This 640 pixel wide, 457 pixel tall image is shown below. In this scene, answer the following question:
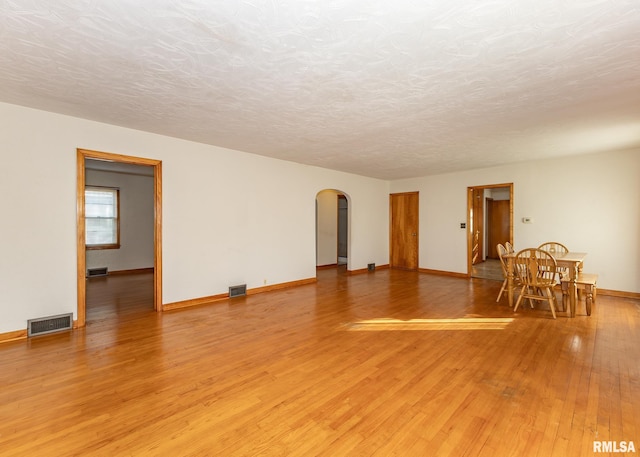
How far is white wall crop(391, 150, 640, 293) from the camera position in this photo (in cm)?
505

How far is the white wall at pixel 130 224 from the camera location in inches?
286

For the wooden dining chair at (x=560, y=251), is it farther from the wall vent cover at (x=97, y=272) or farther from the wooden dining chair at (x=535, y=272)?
the wall vent cover at (x=97, y=272)

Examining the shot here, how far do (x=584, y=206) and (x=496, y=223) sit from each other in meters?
5.06

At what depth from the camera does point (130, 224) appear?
7.75 meters

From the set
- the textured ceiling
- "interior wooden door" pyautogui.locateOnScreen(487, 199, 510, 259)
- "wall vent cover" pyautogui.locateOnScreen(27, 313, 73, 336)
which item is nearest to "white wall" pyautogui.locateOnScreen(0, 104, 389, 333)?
"wall vent cover" pyautogui.locateOnScreen(27, 313, 73, 336)

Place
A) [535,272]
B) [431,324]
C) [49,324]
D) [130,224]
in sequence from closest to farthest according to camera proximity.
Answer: [49,324]
[431,324]
[535,272]
[130,224]

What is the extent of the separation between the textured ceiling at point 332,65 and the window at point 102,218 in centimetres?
457

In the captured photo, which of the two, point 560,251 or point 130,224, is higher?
point 130,224

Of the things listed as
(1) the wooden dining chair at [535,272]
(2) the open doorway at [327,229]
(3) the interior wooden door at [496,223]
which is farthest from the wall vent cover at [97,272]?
(3) the interior wooden door at [496,223]

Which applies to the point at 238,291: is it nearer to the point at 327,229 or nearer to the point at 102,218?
the point at 327,229

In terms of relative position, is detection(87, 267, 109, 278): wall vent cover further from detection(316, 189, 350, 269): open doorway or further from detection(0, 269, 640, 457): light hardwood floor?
detection(316, 189, 350, 269): open doorway

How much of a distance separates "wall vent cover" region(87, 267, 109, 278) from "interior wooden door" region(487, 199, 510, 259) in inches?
467

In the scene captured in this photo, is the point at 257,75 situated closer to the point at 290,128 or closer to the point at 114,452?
the point at 290,128

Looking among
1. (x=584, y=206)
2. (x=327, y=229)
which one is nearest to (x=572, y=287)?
(x=584, y=206)
